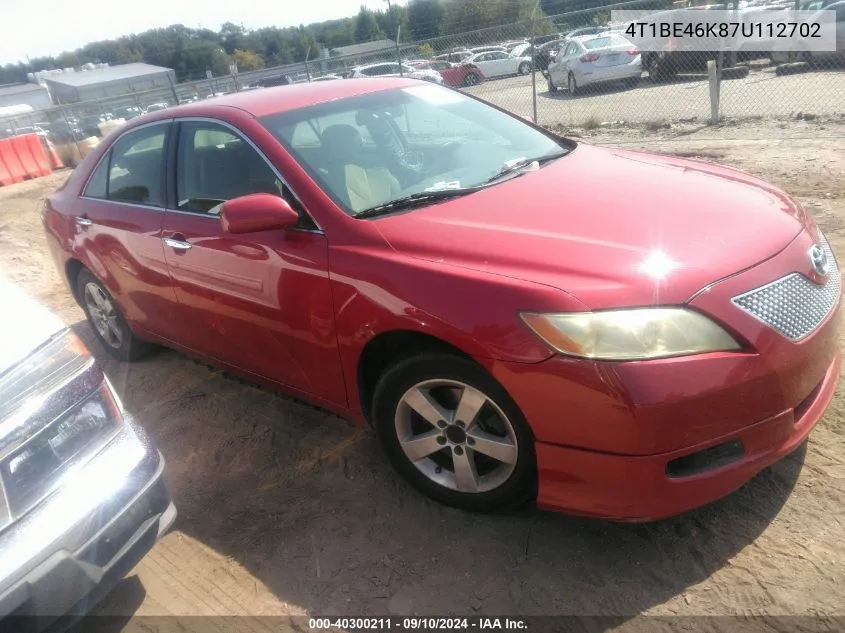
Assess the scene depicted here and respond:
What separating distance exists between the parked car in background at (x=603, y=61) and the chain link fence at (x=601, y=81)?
2 cm

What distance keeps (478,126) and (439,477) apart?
194 centimetres

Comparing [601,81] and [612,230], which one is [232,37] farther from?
[612,230]

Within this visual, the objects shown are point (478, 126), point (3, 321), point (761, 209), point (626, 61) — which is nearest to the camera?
point (3, 321)

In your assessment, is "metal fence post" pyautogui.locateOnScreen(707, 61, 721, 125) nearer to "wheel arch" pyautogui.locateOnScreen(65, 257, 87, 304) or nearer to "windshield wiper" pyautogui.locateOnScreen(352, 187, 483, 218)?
"windshield wiper" pyautogui.locateOnScreen(352, 187, 483, 218)

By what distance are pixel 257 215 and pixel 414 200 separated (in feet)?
2.20

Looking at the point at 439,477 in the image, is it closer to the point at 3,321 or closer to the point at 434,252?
the point at 434,252

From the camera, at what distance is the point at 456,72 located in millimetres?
18031

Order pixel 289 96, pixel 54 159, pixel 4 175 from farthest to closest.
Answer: pixel 54 159
pixel 4 175
pixel 289 96

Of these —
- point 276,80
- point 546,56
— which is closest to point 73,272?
point 276,80

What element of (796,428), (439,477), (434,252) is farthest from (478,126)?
(796,428)

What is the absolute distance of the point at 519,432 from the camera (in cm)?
241

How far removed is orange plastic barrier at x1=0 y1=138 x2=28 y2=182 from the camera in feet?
48.1

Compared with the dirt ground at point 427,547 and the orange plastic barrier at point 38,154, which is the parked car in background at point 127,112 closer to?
the orange plastic barrier at point 38,154

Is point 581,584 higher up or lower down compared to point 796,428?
lower down
